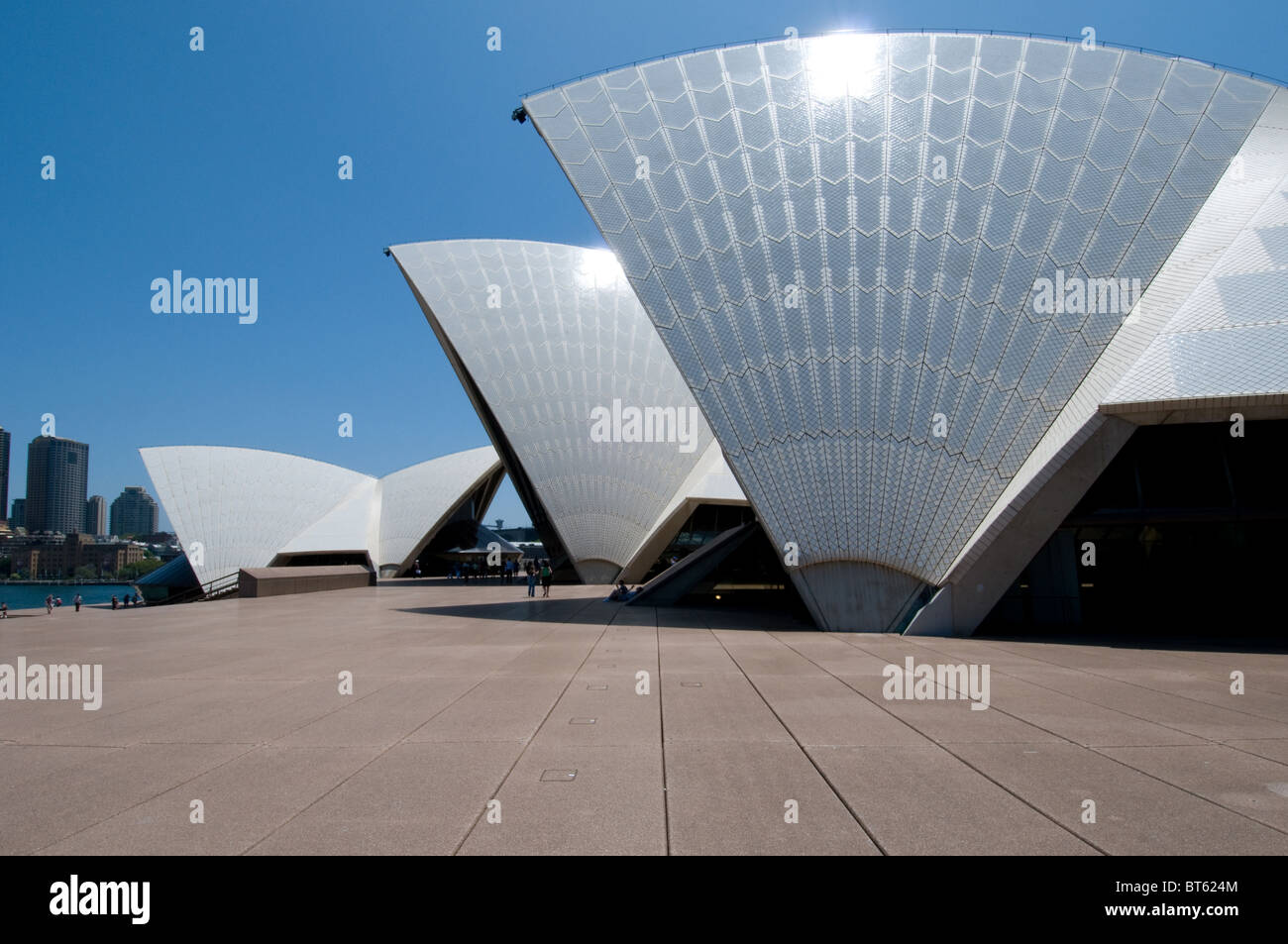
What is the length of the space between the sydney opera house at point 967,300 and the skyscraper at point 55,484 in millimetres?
213722

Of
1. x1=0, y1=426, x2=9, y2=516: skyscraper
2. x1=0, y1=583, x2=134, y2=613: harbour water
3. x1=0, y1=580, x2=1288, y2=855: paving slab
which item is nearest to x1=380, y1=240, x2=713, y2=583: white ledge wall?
x1=0, y1=580, x2=1288, y2=855: paving slab

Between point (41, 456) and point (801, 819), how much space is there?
23403 cm

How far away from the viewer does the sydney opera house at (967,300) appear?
527 inches

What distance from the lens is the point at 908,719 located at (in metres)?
6.72

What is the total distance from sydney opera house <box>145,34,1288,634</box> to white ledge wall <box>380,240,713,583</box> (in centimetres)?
1256

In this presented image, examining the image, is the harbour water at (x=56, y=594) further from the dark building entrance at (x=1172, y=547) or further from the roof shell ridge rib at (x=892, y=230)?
the dark building entrance at (x=1172, y=547)

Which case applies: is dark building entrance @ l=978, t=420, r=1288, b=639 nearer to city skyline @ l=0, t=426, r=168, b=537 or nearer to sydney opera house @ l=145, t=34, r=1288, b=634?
sydney opera house @ l=145, t=34, r=1288, b=634

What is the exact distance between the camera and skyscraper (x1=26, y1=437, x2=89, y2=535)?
599 ft

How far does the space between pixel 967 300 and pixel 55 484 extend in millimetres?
231186

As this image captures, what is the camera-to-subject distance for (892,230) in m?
15.5

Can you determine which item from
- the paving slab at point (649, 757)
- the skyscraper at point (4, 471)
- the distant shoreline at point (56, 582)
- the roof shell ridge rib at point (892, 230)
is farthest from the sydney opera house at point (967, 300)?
the skyscraper at point (4, 471)

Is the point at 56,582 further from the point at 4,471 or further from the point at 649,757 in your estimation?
the point at 649,757
